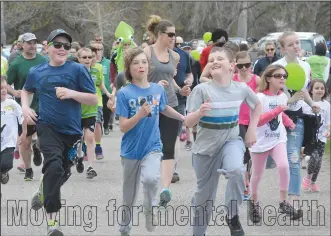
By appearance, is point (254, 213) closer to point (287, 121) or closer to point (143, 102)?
Result: point (287, 121)

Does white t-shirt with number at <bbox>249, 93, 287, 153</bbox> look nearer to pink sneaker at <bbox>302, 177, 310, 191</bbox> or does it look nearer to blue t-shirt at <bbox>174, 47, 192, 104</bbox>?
blue t-shirt at <bbox>174, 47, 192, 104</bbox>

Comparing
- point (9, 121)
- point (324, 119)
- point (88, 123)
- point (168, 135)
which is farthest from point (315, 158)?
point (9, 121)

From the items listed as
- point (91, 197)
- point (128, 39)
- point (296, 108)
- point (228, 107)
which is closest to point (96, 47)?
point (128, 39)

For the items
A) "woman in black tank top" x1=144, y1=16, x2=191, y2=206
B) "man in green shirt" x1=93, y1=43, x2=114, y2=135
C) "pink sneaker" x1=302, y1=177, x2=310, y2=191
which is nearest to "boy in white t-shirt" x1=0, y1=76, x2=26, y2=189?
"woman in black tank top" x1=144, y1=16, x2=191, y2=206

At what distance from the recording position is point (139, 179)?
283 inches

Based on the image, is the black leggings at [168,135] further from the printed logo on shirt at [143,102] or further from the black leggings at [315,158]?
the black leggings at [315,158]

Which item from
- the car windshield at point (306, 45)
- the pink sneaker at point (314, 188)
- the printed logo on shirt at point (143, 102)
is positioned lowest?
the pink sneaker at point (314, 188)

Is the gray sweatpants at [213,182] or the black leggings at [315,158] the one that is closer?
the gray sweatpants at [213,182]

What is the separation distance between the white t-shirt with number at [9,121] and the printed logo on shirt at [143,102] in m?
1.78

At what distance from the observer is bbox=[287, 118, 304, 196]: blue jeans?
8594 millimetres

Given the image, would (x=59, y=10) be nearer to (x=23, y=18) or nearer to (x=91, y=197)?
(x=23, y=18)

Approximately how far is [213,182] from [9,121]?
256 cm

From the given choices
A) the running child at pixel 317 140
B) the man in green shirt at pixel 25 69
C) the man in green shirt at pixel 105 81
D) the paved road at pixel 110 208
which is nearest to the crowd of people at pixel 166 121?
the paved road at pixel 110 208

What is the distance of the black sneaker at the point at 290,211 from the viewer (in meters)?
8.33
